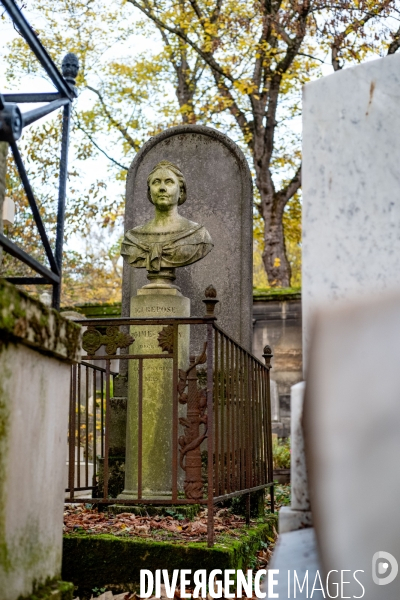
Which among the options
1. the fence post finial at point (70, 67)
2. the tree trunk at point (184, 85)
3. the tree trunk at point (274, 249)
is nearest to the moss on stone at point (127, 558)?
the fence post finial at point (70, 67)

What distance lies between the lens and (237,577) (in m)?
3.93

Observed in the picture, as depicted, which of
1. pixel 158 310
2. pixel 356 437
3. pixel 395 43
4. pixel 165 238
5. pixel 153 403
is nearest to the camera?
pixel 356 437

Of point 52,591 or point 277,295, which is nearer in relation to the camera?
point 52,591

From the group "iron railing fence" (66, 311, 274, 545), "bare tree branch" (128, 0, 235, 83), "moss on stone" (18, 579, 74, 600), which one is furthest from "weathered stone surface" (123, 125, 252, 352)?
"bare tree branch" (128, 0, 235, 83)

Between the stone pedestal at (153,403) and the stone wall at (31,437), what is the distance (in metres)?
3.35

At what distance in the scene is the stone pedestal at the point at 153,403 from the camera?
5.41m

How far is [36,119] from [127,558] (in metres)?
2.78

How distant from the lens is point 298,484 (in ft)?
6.06

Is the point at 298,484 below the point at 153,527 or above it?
above

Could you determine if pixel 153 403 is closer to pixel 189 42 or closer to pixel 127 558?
pixel 127 558

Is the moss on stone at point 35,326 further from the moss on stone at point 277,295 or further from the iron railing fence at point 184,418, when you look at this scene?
the moss on stone at point 277,295

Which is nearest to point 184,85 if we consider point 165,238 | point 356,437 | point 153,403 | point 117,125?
point 117,125

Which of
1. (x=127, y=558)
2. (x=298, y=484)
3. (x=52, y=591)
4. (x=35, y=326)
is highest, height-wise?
(x=35, y=326)

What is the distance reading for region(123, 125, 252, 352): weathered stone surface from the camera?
7.02m
